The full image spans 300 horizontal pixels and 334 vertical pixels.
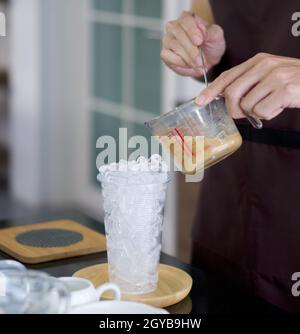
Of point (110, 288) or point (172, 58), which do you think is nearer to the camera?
point (110, 288)

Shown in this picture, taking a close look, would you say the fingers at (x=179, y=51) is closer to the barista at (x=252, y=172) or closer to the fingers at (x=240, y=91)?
the barista at (x=252, y=172)

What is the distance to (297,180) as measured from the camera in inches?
61.7

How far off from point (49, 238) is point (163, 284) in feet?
1.13

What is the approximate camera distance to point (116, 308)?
111 centimetres

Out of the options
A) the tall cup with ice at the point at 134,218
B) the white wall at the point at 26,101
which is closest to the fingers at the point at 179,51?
the tall cup with ice at the point at 134,218

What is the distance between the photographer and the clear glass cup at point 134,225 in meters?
1.23

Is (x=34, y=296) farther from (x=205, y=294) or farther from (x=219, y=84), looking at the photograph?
(x=219, y=84)

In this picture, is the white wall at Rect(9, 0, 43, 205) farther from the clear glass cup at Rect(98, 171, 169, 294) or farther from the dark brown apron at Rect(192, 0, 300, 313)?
the clear glass cup at Rect(98, 171, 169, 294)

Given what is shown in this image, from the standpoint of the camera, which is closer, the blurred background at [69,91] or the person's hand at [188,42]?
the person's hand at [188,42]

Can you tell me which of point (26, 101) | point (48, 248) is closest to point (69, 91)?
point (26, 101)

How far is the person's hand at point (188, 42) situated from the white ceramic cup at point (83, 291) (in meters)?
0.62

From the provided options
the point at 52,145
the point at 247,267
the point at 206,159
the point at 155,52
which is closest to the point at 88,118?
the point at 52,145

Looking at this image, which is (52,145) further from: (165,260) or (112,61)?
(165,260)

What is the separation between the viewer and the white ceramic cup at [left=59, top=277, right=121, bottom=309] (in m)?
1.11
